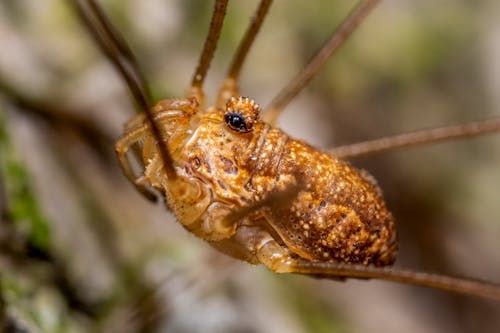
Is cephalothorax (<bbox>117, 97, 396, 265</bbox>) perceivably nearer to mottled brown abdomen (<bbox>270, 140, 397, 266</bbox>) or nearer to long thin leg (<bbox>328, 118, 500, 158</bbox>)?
mottled brown abdomen (<bbox>270, 140, 397, 266</bbox>)

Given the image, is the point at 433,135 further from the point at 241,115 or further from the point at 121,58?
the point at 121,58

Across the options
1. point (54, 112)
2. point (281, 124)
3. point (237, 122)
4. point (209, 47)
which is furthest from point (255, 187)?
point (281, 124)

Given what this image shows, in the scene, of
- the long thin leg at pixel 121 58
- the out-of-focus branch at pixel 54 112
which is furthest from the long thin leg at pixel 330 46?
the out-of-focus branch at pixel 54 112

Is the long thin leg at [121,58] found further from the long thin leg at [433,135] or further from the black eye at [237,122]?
the long thin leg at [433,135]

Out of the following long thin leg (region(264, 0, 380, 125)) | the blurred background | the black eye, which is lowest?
the blurred background

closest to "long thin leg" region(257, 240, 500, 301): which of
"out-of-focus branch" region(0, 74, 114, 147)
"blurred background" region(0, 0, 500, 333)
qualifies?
"blurred background" region(0, 0, 500, 333)

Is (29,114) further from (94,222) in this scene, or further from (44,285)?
(44,285)

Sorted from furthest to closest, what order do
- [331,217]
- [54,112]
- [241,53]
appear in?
1. [54,112]
2. [241,53]
3. [331,217]

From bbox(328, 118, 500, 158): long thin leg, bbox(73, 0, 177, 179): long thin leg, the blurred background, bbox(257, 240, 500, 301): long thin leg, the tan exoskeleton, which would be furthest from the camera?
the blurred background
